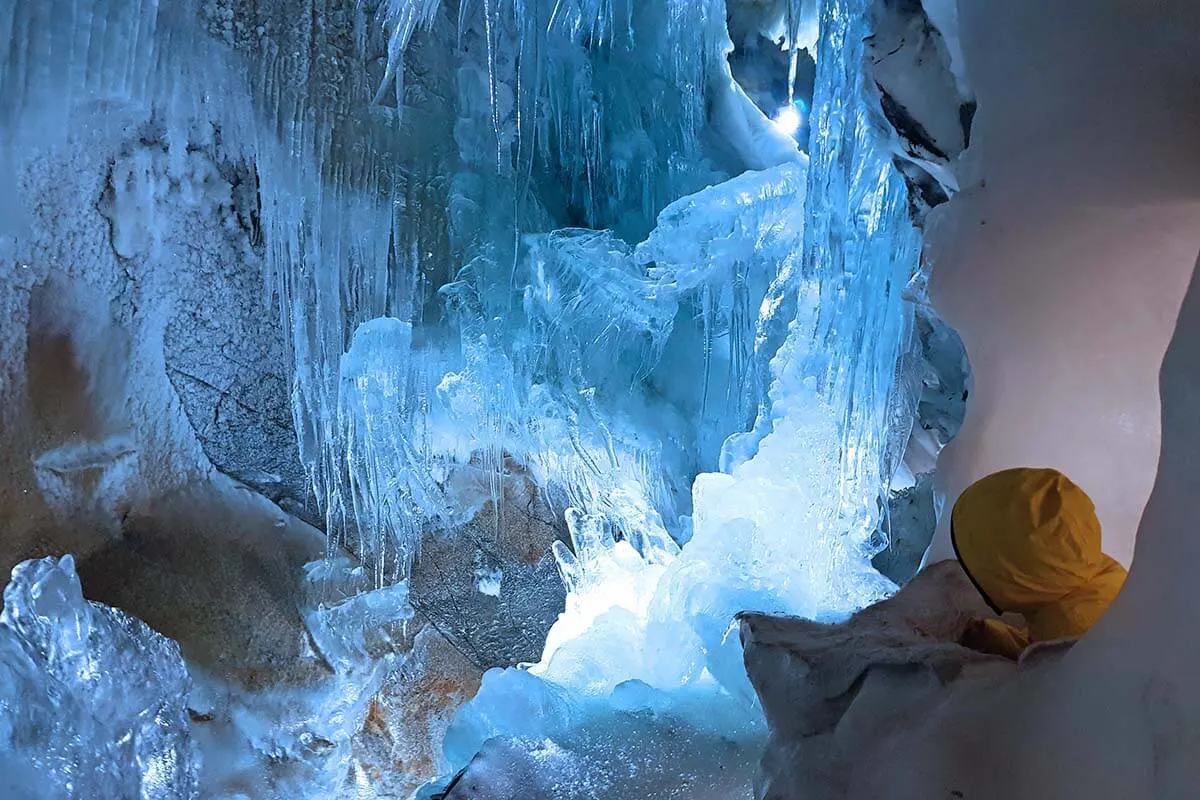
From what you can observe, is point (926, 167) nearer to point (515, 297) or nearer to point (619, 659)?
point (619, 659)

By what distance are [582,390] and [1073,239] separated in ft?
11.0

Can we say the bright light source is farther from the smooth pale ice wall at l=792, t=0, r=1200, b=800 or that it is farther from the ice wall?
the smooth pale ice wall at l=792, t=0, r=1200, b=800

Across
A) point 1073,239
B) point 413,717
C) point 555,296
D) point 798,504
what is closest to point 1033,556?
point 1073,239

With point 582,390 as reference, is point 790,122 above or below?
above

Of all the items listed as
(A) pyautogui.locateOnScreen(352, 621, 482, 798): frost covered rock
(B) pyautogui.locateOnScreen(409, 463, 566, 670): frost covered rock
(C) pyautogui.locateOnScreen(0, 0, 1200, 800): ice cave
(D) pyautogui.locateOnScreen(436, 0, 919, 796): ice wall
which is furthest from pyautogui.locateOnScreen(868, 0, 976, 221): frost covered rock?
(A) pyautogui.locateOnScreen(352, 621, 482, 798): frost covered rock

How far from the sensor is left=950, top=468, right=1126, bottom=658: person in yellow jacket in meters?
1.50

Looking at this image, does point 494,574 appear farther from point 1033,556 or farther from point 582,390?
point 1033,556

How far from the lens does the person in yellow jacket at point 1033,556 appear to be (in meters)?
1.50

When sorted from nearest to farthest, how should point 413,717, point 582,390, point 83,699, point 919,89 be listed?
point 919,89
point 83,699
point 413,717
point 582,390

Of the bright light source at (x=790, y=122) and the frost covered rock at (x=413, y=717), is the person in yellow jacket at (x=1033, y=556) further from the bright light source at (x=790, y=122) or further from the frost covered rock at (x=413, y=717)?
the bright light source at (x=790, y=122)

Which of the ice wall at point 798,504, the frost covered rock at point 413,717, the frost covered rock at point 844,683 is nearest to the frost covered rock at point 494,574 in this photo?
the frost covered rock at point 413,717

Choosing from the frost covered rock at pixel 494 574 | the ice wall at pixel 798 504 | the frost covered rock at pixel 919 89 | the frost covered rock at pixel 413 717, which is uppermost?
the frost covered rock at pixel 919 89

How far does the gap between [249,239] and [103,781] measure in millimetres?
2220

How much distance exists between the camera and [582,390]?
17.5ft
